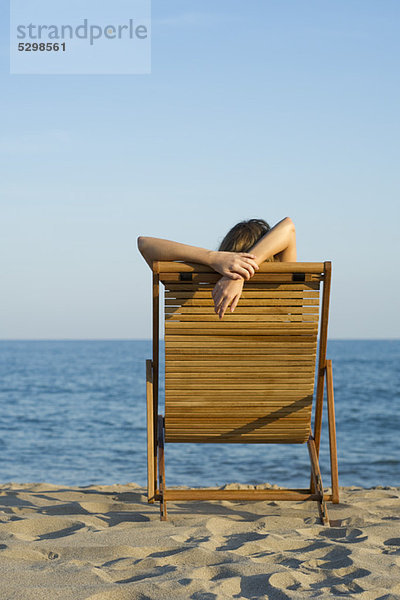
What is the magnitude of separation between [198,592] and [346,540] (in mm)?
1156

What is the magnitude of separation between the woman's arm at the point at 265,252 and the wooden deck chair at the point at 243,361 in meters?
0.08

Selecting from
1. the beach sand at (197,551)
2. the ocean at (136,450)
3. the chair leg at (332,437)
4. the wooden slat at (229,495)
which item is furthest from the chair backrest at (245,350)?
the ocean at (136,450)

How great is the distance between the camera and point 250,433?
3.83 metres

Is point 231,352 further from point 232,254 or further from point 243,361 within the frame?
point 232,254

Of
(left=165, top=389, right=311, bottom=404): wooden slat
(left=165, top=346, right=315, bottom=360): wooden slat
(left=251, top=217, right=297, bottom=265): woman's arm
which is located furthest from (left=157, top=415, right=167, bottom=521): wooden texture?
(left=251, top=217, right=297, bottom=265): woman's arm

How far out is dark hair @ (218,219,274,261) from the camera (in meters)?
3.81

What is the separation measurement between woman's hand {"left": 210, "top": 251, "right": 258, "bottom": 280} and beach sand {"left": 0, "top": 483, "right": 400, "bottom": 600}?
128 centimetres

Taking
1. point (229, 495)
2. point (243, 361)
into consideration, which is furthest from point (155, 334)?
point (229, 495)

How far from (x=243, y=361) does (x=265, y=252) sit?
604 mm

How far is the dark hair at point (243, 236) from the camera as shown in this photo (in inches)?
150

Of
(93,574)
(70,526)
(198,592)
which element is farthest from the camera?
(70,526)

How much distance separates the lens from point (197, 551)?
2.84m

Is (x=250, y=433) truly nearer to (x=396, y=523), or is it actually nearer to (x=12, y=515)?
(x=396, y=523)

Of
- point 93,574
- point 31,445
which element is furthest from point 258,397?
point 31,445
